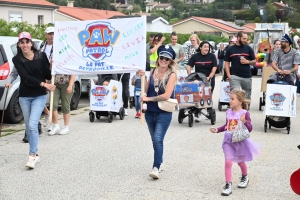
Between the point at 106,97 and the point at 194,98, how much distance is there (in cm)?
193

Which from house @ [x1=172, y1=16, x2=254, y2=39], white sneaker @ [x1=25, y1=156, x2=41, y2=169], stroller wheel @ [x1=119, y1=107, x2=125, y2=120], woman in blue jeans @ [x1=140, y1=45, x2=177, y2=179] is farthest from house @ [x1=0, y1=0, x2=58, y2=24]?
woman in blue jeans @ [x1=140, y1=45, x2=177, y2=179]

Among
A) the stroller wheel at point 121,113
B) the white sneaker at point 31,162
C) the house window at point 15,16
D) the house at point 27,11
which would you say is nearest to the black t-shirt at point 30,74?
the white sneaker at point 31,162

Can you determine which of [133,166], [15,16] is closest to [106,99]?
[133,166]

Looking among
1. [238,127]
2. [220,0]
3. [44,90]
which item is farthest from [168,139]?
[220,0]

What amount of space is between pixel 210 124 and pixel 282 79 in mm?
1827

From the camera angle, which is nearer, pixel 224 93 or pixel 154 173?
pixel 154 173

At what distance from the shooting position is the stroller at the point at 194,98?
11.8m

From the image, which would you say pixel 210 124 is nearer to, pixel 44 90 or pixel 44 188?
pixel 44 90

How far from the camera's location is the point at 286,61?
37.5 feet

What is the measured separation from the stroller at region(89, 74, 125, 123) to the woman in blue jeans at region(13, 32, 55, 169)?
13.1 feet

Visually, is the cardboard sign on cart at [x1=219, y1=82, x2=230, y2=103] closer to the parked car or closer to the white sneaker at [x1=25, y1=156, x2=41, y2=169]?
the parked car

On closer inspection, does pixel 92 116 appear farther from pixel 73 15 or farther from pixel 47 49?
pixel 73 15

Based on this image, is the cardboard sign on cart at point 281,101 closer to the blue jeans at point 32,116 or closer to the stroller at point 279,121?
the stroller at point 279,121

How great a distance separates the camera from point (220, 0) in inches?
7554
